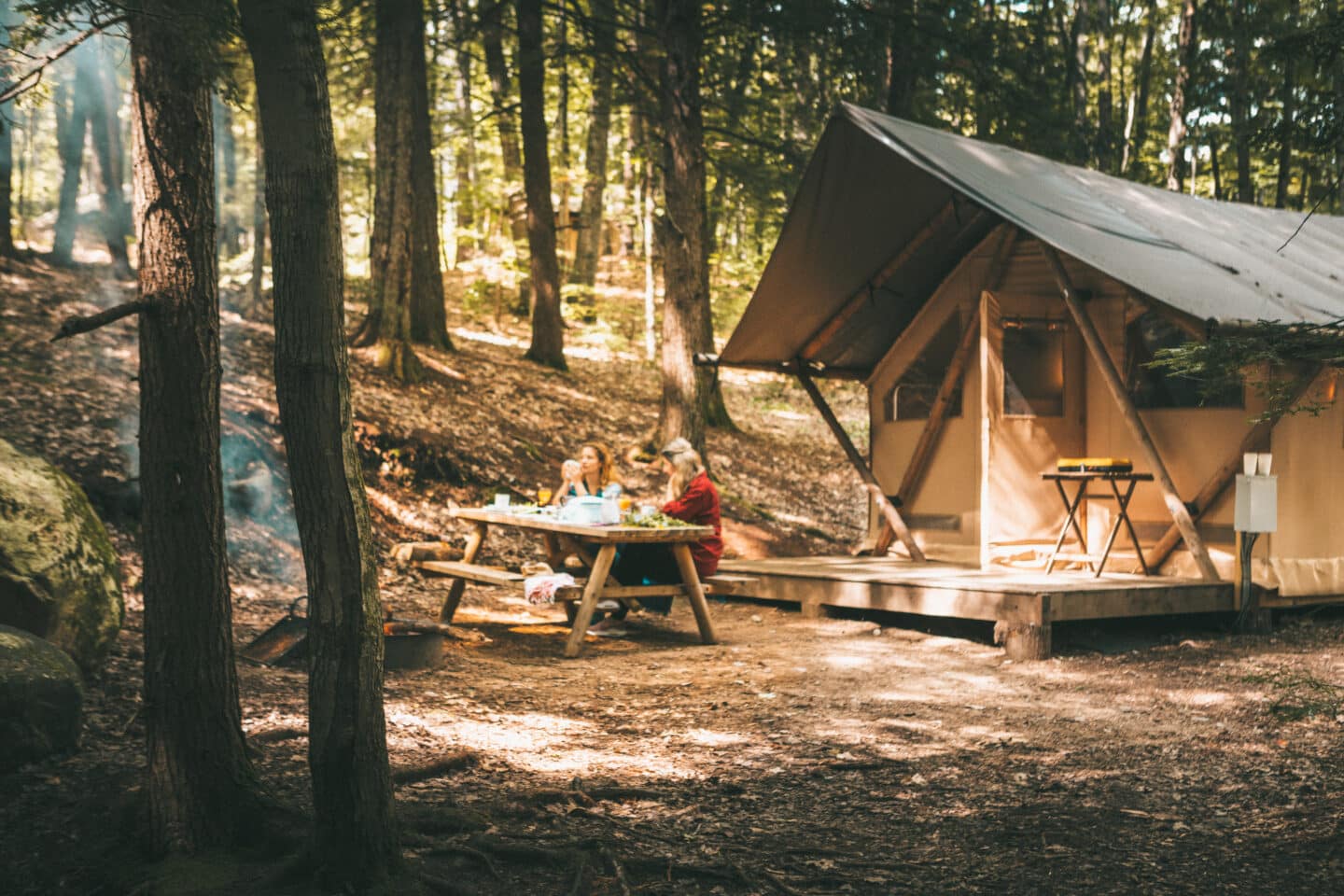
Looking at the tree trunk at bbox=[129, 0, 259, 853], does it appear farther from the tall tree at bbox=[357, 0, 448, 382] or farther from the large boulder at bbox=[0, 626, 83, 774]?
the tall tree at bbox=[357, 0, 448, 382]

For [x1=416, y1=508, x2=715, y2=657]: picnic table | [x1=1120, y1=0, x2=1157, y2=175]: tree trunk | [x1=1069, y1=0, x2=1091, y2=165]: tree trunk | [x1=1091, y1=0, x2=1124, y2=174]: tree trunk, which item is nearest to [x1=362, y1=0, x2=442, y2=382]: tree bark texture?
[x1=416, y1=508, x2=715, y2=657]: picnic table

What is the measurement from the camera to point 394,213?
12156 millimetres

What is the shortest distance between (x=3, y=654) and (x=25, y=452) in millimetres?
1546

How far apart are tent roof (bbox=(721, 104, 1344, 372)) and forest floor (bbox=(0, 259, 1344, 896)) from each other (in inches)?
87.3

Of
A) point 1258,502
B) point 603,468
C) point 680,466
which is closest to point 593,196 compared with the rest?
point 603,468

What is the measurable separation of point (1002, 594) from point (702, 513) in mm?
1926

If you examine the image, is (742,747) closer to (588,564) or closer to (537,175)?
(588,564)

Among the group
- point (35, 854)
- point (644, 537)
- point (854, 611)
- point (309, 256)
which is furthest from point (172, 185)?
point (854, 611)

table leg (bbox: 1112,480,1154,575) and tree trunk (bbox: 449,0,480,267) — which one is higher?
tree trunk (bbox: 449,0,480,267)

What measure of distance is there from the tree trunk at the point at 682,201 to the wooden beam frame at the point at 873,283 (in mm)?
1096

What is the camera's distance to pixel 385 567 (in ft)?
28.0

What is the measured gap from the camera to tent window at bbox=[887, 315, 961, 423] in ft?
30.0

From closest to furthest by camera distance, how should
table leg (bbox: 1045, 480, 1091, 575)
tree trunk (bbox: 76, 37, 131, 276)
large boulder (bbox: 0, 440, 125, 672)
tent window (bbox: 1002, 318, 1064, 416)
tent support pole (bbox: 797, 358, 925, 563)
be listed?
large boulder (bbox: 0, 440, 125, 672), table leg (bbox: 1045, 480, 1091, 575), tent window (bbox: 1002, 318, 1064, 416), tent support pole (bbox: 797, 358, 925, 563), tree trunk (bbox: 76, 37, 131, 276)

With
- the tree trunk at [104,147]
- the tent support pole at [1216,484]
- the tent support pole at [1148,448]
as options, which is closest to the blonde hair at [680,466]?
the tent support pole at [1148,448]
